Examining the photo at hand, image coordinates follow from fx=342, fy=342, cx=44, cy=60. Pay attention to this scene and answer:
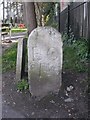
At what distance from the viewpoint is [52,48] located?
18.2 ft

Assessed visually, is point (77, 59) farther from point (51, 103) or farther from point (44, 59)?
point (51, 103)

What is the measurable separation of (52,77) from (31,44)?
64 centimetres

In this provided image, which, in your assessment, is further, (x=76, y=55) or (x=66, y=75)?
(x=76, y=55)

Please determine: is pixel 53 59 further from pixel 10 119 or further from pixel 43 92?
pixel 10 119

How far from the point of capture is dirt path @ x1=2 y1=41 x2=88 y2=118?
201 inches

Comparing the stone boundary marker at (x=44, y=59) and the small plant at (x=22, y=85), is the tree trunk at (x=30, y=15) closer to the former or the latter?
the small plant at (x=22, y=85)

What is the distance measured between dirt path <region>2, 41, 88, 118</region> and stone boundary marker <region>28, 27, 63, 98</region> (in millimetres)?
197

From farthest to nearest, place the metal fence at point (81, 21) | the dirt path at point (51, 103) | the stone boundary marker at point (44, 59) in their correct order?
1. the metal fence at point (81, 21)
2. the stone boundary marker at point (44, 59)
3. the dirt path at point (51, 103)

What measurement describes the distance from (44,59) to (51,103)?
0.73m

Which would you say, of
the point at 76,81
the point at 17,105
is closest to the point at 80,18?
the point at 76,81

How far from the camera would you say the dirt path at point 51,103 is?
201 inches

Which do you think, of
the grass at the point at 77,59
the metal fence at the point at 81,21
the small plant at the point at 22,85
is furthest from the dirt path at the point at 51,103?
the metal fence at the point at 81,21

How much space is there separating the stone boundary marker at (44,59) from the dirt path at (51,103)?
20cm

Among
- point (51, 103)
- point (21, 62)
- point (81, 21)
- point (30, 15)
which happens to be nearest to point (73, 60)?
point (21, 62)
